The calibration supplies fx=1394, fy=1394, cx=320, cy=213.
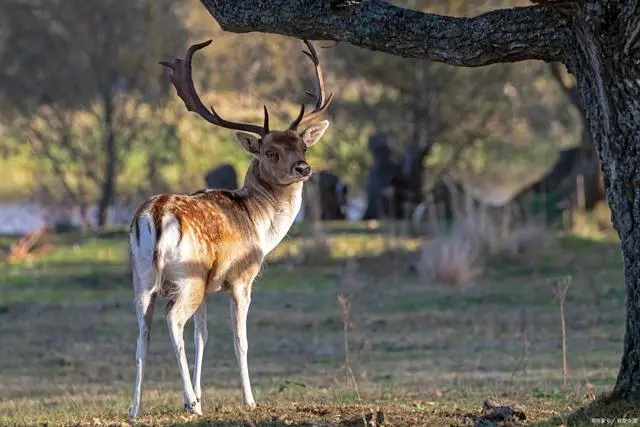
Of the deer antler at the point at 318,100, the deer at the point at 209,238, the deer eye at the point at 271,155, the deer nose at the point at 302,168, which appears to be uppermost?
the deer antler at the point at 318,100

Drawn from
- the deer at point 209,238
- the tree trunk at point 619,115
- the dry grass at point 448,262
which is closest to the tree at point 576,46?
the tree trunk at point 619,115

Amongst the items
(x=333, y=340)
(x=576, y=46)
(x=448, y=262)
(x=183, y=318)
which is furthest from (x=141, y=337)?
(x=448, y=262)

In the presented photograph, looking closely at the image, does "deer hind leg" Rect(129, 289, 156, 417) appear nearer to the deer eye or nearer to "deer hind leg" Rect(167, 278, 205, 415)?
"deer hind leg" Rect(167, 278, 205, 415)

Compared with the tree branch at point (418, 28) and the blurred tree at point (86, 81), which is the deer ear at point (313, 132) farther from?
the blurred tree at point (86, 81)

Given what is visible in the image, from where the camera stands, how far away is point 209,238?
9.32 metres

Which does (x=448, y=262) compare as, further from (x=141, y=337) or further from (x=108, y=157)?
(x=141, y=337)

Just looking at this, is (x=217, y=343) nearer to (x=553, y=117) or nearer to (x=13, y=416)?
(x=13, y=416)

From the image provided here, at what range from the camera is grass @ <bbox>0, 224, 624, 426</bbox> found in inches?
411

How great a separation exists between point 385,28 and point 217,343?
25.2 feet

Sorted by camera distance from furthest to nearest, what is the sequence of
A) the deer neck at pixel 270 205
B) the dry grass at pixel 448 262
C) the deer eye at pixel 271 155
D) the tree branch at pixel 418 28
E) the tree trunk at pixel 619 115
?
the dry grass at pixel 448 262, the deer eye at pixel 271 155, the deer neck at pixel 270 205, the tree branch at pixel 418 28, the tree trunk at pixel 619 115

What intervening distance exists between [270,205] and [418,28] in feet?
7.32

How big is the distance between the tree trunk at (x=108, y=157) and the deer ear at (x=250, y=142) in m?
17.8

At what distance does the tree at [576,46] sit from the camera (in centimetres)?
795

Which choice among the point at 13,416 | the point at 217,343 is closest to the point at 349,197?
the point at 217,343
